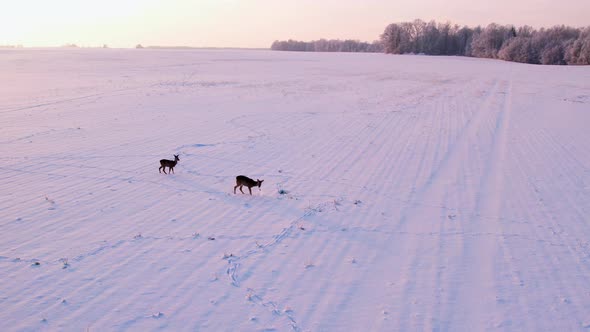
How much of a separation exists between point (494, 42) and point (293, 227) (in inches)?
4880

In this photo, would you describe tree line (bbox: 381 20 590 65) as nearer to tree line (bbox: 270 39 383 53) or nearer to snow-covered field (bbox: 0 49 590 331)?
tree line (bbox: 270 39 383 53)

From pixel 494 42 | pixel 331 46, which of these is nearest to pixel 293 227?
pixel 494 42

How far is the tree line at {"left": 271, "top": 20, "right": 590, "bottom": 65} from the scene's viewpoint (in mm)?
90312

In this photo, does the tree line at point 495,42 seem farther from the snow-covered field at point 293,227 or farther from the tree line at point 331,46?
the snow-covered field at point 293,227

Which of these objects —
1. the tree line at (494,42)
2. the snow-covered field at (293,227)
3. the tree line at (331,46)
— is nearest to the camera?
the snow-covered field at (293,227)

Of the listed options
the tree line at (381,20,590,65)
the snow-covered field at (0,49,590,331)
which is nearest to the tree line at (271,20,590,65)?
the tree line at (381,20,590,65)

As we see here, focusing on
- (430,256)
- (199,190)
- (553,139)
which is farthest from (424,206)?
(553,139)

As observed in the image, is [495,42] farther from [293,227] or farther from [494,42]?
[293,227]

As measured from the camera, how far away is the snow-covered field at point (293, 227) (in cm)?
631

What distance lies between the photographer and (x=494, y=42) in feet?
374

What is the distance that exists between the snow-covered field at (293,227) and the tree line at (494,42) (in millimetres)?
84815

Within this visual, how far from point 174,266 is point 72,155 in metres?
9.31

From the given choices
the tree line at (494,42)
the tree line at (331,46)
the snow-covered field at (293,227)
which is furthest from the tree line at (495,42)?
the snow-covered field at (293,227)

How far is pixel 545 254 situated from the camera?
27.1ft
